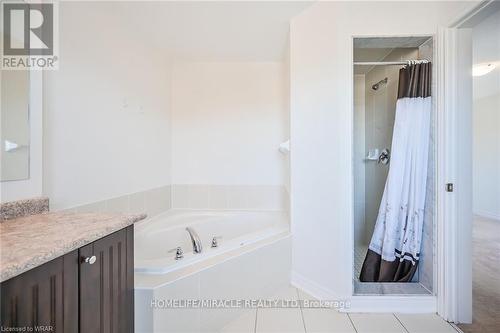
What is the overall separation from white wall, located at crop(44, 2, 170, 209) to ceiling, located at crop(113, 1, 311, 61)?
19cm

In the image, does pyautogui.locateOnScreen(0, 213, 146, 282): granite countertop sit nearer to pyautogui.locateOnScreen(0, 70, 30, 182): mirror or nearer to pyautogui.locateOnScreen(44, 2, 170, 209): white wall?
pyautogui.locateOnScreen(0, 70, 30, 182): mirror

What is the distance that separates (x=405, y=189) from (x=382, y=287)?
30.8 inches

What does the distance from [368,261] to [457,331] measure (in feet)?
2.09

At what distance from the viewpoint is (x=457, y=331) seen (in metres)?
1.58

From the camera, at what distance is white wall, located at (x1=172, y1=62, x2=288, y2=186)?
9.50 ft

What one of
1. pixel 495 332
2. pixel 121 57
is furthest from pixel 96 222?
pixel 495 332

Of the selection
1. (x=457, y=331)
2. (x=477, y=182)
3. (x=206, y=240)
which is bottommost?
(x=457, y=331)

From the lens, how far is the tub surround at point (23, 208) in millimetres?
1058

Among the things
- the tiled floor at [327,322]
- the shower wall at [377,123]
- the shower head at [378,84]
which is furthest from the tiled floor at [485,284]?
the shower head at [378,84]

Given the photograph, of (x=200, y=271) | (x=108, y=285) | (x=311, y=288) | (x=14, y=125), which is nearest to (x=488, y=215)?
(x=311, y=288)

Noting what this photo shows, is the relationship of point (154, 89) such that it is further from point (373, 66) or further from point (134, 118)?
point (373, 66)

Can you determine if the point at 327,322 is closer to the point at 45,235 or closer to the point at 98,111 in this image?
the point at 45,235

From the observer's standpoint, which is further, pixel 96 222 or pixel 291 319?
pixel 291 319

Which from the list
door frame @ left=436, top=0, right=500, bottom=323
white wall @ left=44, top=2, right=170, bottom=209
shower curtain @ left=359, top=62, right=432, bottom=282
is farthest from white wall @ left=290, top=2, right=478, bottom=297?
white wall @ left=44, top=2, right=170, bottom=209
